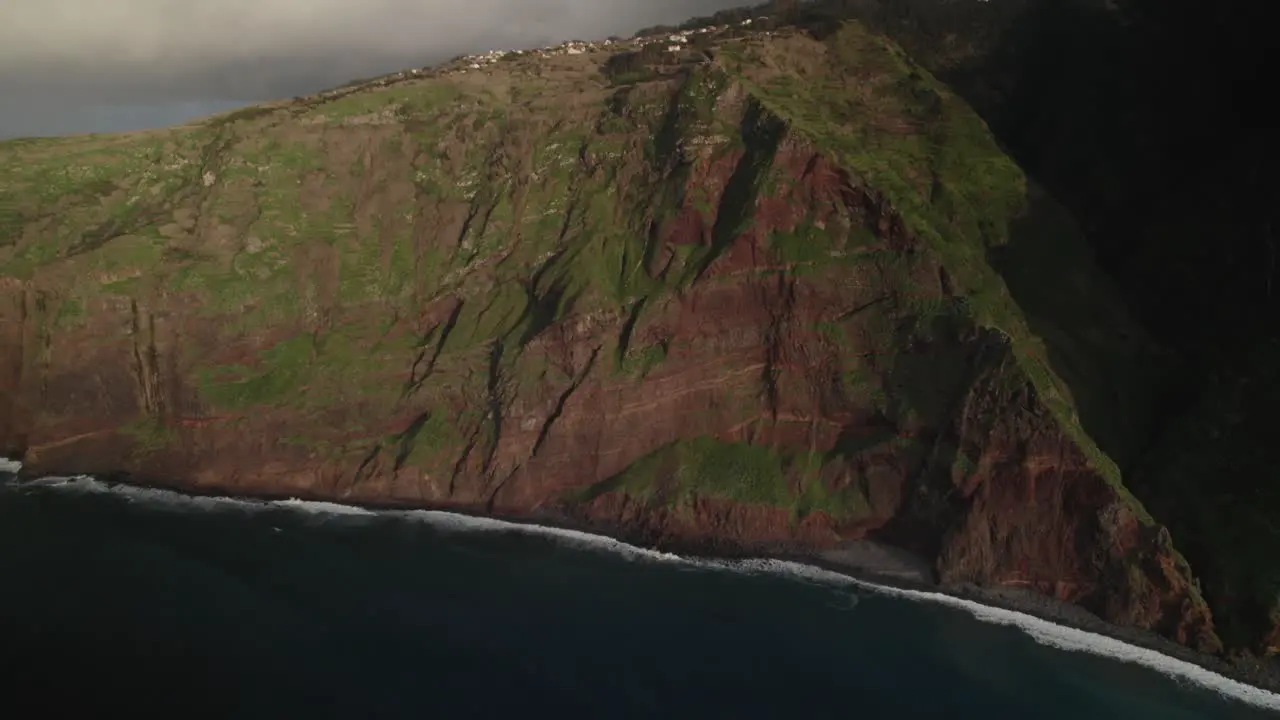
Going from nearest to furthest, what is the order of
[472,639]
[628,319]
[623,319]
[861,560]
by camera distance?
[472,639] < [861,560] < [628,319] < [623,319]

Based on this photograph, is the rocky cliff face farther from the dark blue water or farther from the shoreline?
the dark blue water

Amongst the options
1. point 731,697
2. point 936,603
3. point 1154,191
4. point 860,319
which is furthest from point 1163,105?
point 731,697

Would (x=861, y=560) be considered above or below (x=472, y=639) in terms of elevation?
below

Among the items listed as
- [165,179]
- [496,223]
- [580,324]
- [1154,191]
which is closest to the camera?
[580,324]

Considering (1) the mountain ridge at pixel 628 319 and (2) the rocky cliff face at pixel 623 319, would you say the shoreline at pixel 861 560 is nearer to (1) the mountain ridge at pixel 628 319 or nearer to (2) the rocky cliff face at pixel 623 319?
(2) the rocky cliff face at pixel 623 319

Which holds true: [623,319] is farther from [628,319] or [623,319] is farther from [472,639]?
[472,639]

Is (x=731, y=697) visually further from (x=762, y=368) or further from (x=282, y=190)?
(x=282, y=190)

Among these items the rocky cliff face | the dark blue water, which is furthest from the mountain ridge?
the dark blue water

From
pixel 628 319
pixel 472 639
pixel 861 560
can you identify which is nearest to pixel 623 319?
pixel 628 319
